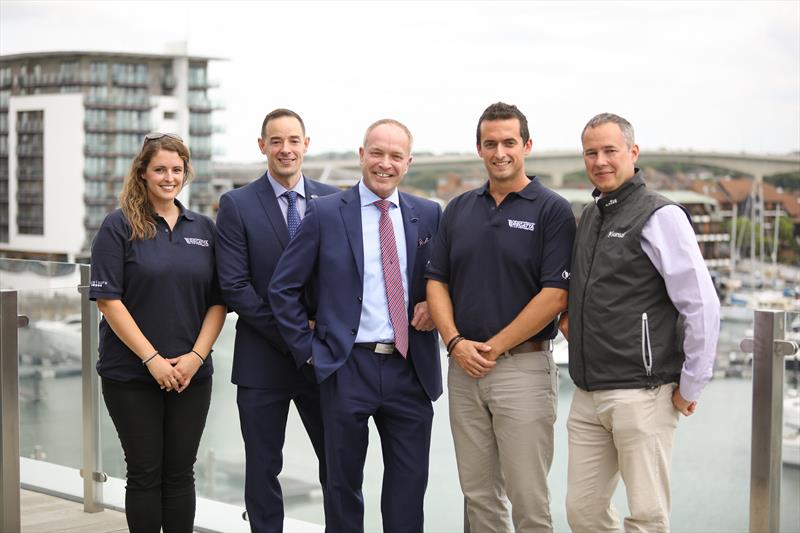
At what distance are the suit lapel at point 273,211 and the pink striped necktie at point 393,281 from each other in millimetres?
353

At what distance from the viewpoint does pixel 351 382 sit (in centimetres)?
305

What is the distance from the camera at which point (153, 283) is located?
10.3 feet

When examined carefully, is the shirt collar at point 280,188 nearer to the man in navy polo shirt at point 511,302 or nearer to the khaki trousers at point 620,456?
the man in navy polo shirt at point 511,302

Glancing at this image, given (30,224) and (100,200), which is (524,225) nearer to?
(100,200)

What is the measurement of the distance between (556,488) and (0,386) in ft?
6.97

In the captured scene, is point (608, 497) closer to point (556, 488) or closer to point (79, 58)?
point (556, 488)

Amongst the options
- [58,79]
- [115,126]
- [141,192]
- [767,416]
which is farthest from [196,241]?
[58,79]

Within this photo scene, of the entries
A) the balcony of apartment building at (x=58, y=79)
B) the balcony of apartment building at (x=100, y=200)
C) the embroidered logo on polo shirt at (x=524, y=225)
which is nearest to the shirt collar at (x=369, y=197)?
the embroidered logo on polo shirt at (x=524, y=225)

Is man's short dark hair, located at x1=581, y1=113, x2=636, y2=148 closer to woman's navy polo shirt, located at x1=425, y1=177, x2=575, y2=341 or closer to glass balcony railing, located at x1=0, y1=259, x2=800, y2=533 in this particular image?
woman's navy polo shirt, located at x1=425, y1=177, x2=575, y2=341

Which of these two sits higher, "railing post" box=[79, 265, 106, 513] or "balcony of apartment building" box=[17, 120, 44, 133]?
"balcony of apartment building" box=[17, 120, 44, 133]

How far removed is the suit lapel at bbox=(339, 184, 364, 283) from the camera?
309cm

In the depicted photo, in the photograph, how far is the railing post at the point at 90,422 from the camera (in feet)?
13.8

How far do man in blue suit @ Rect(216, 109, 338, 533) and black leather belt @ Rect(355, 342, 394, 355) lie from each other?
0.27 metres

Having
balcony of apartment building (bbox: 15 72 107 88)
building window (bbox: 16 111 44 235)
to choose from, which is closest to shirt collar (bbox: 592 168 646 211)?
building window (bbox: 16 111 44 235)
